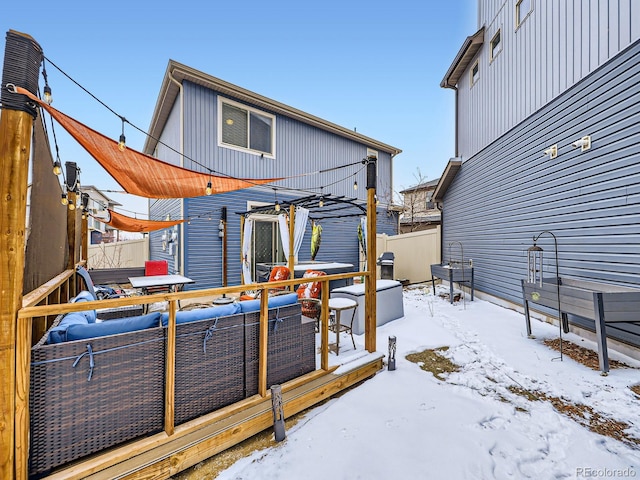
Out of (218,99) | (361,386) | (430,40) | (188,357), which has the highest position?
(430,40)

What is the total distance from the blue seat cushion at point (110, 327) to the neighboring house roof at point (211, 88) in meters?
4.50

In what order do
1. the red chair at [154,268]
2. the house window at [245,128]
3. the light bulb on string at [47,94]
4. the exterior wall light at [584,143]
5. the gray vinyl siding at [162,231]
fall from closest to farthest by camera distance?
the light bulb on string at [47,94], the exterior wall light at [584,143], the red chair at [154,268], the gray vinyl siding at [162,231], the house window at [245,128]

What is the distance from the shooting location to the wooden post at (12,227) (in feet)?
4.65

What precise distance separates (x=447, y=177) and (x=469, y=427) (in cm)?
807

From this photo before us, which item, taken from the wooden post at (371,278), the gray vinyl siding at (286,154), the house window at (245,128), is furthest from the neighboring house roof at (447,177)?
the wooden post at (371,278)

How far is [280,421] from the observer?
220 centimetres

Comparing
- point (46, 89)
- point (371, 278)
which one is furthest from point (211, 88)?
point (371, 278)

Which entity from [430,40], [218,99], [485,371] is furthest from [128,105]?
[485,371]

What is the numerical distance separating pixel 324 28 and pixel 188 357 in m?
11.2

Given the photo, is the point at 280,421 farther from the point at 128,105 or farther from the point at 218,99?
the point at 128,105

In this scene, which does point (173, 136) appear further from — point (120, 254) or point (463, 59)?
point (463, 59)

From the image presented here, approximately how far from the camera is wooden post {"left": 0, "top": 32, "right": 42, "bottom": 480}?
142cm

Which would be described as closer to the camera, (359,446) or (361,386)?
(359,446)

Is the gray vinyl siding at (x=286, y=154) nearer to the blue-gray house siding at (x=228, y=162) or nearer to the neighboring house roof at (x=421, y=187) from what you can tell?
the blue-gray house siding at (x=228, y=162)
